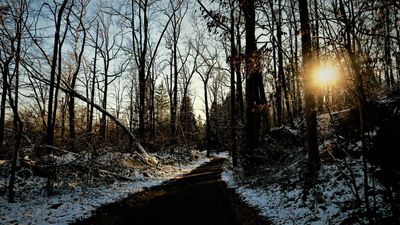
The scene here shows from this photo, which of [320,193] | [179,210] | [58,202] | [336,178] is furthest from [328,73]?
[58,202]

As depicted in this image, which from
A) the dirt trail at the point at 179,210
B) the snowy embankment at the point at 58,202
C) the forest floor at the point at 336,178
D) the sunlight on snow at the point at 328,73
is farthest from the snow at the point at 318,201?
the snowy embankment at the point at 58,202

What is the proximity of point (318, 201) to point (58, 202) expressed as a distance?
788 centimetres

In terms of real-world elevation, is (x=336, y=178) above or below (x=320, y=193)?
above

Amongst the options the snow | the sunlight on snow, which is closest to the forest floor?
the snow

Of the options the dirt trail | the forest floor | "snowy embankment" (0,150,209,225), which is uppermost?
the forest floor

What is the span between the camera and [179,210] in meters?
9.67

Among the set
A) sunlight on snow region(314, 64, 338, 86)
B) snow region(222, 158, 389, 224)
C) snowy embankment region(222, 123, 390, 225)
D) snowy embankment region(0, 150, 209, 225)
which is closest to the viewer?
sunlight on snow region(314, 64, 338, 86)

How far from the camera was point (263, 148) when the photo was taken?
15562 mm

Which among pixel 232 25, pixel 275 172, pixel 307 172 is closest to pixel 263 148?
pixel 275 172

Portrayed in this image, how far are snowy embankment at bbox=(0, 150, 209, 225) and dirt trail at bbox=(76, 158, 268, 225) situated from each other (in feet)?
1.69

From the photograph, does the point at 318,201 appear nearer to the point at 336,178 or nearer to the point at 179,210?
the point at 336,178

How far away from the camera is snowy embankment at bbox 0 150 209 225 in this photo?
8523mm

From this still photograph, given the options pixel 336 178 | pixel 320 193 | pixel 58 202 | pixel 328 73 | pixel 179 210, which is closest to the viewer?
pixel 328 73

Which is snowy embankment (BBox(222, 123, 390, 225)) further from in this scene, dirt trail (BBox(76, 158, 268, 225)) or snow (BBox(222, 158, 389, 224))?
dirt trail (BBox(76, 158, 268, 225))
